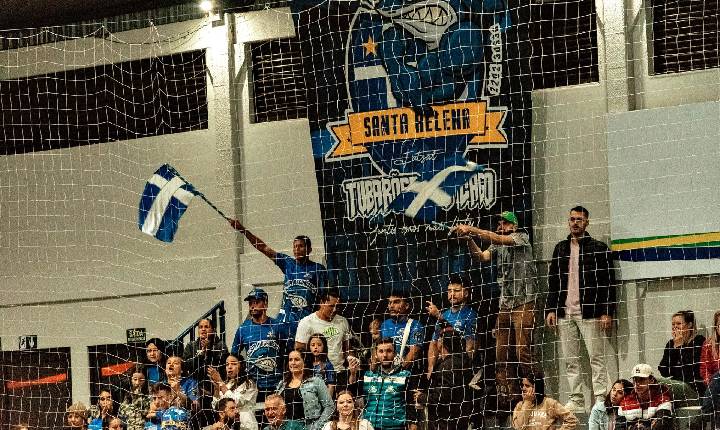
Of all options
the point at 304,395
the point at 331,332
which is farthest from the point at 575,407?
the point at 304,395

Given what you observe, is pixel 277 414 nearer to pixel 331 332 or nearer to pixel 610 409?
pixel 331 332

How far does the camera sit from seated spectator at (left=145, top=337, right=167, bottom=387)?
10.8m

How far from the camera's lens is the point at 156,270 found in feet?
41.3

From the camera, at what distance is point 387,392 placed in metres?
9.45

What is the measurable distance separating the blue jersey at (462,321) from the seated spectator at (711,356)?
180cm

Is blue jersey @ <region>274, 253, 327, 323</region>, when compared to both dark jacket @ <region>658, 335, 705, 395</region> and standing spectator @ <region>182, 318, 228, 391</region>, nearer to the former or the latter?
standing spectator @ <region>182, 318, 228, 391</region>

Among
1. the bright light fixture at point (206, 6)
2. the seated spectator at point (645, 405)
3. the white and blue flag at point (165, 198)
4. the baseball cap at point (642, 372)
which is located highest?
the bright light fixture at point (206, 6)

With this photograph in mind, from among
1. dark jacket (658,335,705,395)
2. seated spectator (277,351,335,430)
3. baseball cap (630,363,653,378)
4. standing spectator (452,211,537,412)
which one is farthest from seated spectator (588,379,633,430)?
seated spectator (277,351,335,430)

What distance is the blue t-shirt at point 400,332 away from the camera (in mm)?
9750

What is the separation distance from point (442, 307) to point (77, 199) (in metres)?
4.19

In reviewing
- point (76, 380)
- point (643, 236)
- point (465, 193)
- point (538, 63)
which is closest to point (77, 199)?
point (76, 380)

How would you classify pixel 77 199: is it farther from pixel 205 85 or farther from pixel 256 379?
pixel 256 379

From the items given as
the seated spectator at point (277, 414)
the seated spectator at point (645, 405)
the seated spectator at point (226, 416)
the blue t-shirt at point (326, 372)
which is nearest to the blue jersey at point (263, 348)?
the seated spectator at point (226, 416)

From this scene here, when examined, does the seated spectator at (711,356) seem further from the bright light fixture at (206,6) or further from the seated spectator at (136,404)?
the bright light fixture at (206,6)
